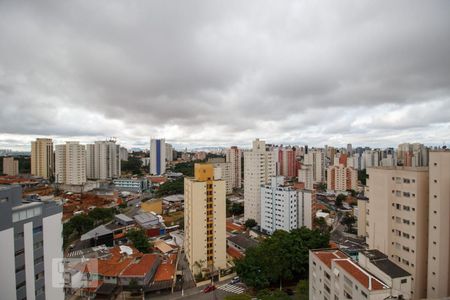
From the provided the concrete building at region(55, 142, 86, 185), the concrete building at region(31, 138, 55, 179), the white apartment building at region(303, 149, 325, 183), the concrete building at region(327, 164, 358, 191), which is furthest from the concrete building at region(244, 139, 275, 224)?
the concrete building at region(31, 138, 55, 179)

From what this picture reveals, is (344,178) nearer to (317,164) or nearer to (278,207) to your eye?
(317,164)

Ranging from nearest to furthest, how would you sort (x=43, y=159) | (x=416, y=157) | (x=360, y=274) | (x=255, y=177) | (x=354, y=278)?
(x=354, y=278), (x=360, y=274), (x=255, y=177), (x=416, y=157), (x=43, y=159)

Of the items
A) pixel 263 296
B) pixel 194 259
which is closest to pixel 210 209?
pixel 194 259

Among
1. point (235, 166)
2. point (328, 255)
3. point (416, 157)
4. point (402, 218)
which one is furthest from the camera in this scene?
point (235, 166)

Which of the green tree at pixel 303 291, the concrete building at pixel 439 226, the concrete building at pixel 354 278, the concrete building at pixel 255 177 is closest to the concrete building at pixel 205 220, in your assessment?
the green tree at pixel 303 291

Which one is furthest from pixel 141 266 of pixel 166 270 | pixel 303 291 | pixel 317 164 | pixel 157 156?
pixel 157 156

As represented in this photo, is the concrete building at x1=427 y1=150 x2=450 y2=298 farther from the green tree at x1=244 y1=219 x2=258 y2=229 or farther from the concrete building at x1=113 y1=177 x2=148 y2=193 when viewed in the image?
the concrete building at x1=113 y1=177 x2=148 y2=193
